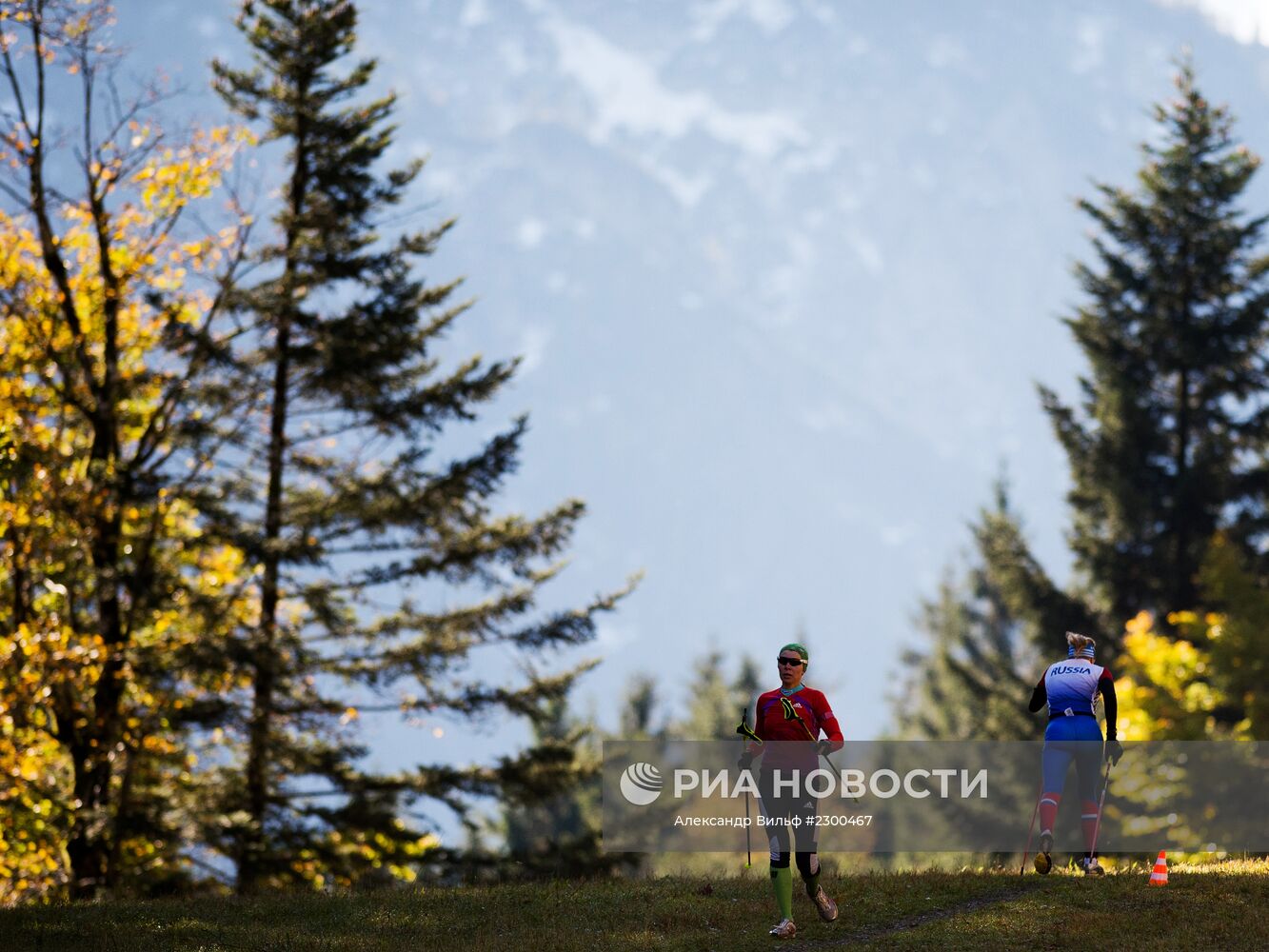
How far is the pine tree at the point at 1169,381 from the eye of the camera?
118 feet

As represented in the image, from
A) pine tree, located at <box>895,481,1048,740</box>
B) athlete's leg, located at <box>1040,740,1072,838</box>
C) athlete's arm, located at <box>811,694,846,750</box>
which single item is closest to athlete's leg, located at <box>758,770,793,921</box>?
athlete's arm, located at <box>811,694,846,750</box>

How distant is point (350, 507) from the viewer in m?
22.4

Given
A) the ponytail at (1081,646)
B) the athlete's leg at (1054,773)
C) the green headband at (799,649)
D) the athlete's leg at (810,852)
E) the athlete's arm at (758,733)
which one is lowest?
the athlete's leg at (810,852)

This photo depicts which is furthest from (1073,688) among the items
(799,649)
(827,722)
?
(799,649)

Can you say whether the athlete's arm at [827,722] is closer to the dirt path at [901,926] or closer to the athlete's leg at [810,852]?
the athlete's leg at [810,852]

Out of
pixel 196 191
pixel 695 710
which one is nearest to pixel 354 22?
pixel 196 191

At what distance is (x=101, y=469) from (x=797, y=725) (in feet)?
46.0

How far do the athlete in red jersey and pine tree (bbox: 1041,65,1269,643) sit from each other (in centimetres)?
2692

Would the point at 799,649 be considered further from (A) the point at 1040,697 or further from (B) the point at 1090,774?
(B) the point at 1090,774

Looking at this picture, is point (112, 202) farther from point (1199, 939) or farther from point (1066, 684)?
point (1199, 939)

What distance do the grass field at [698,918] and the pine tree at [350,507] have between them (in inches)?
275

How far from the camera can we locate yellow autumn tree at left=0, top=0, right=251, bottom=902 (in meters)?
21.1

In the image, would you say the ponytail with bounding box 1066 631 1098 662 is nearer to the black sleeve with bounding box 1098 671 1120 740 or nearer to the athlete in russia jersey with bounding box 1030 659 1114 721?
the athlete in russia jersey with bounding box 1030 659 1114 721

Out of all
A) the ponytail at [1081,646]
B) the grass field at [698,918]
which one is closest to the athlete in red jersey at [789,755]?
the grass field at [698,918]
